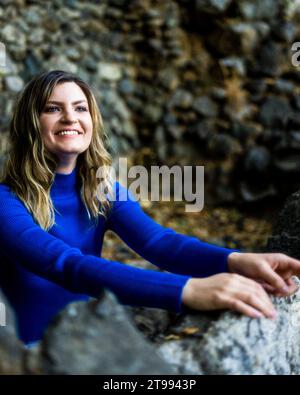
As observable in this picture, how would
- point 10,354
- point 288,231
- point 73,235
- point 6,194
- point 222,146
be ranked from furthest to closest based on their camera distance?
point 222,146 < point 288,231 < point 73,235 < point 6,194 < point 10,354

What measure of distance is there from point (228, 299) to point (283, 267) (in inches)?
10.2

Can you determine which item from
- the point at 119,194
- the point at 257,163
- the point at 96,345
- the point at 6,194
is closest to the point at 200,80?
the point at 257,163

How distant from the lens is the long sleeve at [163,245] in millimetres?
1777

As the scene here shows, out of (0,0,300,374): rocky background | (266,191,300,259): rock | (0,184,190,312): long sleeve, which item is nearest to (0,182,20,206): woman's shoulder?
(0,184,190,312): long sleeve

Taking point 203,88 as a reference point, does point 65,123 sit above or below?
below

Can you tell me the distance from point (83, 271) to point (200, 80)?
533 centimetres

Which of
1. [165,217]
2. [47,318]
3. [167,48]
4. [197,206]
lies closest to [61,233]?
[47,318]

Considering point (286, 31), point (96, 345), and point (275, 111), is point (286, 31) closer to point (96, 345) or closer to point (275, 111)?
point (275, 111)

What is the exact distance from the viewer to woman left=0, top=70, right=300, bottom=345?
1.56 meters

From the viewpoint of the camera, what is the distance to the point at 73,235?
6.73ft

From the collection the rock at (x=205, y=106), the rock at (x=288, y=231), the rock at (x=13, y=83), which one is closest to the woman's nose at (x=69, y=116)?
the rock at (x=288, y=231)

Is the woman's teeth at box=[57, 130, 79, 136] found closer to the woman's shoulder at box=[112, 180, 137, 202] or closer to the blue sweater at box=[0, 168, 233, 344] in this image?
the blue sweater at box=[0, 168, 233, 344]

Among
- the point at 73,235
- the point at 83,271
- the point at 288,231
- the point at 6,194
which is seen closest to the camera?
the point at 83,271

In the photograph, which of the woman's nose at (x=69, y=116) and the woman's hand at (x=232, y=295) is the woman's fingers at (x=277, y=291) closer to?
the woman's hand at (x=232, y=295)
